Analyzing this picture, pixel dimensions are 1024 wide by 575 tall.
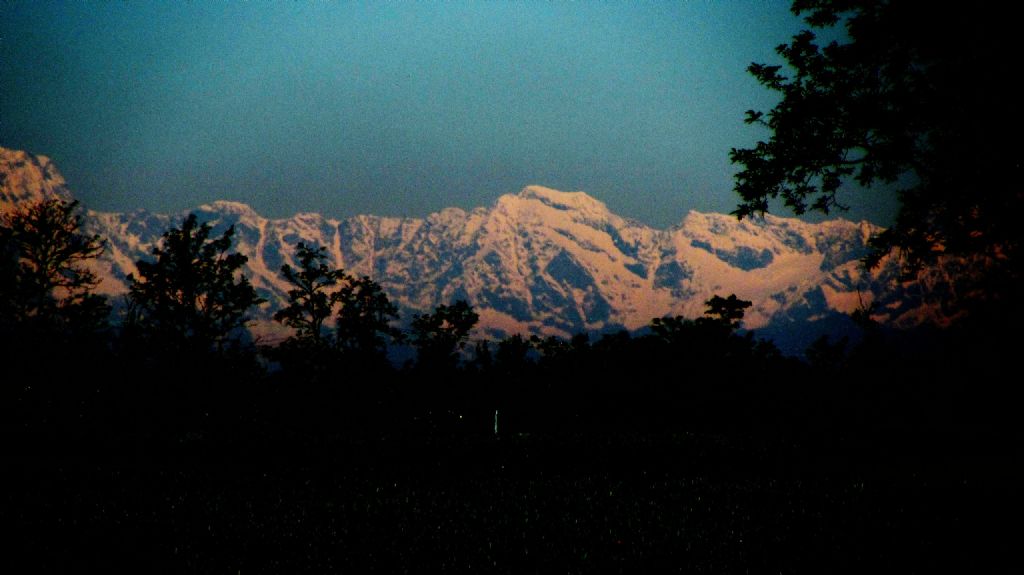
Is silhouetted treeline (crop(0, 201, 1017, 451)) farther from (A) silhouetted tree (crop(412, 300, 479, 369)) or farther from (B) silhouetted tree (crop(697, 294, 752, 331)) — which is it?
(A) silhouetted tree (crop(412, 300, 479, 369))

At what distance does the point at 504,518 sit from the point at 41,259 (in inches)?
1898

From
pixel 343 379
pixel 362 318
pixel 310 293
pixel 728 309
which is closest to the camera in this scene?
pixel 343 379

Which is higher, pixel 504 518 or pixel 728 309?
pixel 728 309

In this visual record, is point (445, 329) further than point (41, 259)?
Yes

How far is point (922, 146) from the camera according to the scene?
43.1 ft

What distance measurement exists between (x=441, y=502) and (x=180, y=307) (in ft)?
126

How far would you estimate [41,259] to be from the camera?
43.8 metres

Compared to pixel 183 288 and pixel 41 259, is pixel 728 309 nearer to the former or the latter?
pixel 183 288

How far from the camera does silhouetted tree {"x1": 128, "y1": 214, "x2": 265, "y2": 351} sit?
4144cm

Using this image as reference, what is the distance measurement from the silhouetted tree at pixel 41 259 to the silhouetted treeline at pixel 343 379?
114 mm

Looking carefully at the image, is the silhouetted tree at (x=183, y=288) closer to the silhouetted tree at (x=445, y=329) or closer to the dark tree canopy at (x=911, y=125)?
the silhouetted tree at (x=445, y=329)

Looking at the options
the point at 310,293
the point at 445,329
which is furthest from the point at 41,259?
the point at 445,329

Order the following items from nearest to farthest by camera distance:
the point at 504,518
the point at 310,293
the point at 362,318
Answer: the point at 504,518 → the point at 310,293 → the point at 362,318

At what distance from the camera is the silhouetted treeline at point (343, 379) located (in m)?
28.3
